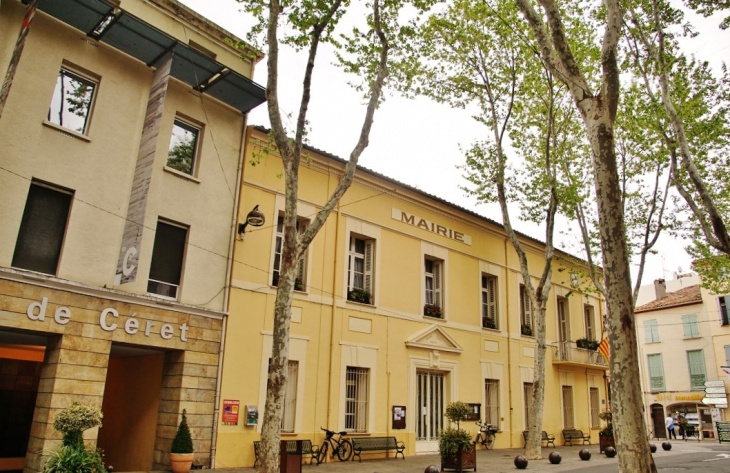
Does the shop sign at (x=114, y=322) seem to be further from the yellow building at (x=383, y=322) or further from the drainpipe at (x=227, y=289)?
the yellow building at (x=383, y=322)

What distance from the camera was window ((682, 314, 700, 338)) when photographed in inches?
1471

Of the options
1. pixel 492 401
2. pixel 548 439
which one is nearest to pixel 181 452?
pixel 492 401

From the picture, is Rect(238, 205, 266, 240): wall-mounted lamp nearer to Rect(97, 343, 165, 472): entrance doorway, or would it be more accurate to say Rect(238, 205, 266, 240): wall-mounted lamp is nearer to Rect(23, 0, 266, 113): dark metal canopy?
Rect(23, 0, 266, 113): dark metal canopy

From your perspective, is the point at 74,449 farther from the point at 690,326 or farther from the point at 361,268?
the point at 690,326

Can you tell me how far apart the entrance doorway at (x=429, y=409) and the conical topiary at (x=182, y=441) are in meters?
7.80

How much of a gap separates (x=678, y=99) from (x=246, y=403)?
1317 cm

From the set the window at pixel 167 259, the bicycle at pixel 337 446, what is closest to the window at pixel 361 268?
the bicycle at pixel 337 446

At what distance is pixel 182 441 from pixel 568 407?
17897 mm

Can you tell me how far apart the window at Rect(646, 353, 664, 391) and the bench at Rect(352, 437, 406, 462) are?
31.0 meters

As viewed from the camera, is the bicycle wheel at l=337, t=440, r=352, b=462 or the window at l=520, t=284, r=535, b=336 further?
the window at l=520, t=284, r=535, b=336

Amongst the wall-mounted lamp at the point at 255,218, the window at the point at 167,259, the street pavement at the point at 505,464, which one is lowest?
the street pavement at the point at 505,464

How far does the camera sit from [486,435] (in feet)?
61.0

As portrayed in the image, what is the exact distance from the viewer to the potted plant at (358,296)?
15.5 metres

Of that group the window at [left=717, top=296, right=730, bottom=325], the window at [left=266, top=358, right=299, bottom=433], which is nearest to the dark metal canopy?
the window at [left=266, top=358, right=299, bottom=433]
